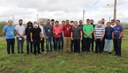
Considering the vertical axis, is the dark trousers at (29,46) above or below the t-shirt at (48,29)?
below

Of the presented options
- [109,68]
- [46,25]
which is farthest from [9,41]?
[109,68]

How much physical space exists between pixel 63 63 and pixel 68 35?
3275mm

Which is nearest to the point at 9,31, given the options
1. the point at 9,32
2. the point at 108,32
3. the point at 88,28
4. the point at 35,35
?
the point at 9,32

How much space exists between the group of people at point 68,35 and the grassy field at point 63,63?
28.5 inches

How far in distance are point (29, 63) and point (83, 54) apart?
325 centimetres

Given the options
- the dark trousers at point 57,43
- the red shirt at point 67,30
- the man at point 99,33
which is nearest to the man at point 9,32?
the dark trousers at point 57,43

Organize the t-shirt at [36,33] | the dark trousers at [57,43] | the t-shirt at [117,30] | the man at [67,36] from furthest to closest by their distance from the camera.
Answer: the dark trousers at [57,43]
the man at [67,36]
the t-shirt at [36,33]
the t-shirt at [117,30]

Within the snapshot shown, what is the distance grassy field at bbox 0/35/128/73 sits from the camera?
11.5 metres

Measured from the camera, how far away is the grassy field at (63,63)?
11492 millimetres

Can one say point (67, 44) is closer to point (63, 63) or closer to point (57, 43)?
point (57, 43)

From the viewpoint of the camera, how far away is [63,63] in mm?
12672

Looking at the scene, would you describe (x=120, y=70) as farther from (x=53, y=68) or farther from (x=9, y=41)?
(x=9, y=41)

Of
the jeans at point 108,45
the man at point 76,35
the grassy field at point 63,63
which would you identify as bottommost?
the grassy field at point 63,63

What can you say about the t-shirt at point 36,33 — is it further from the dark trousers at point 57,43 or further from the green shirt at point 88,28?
the green shirt at point 88,28
